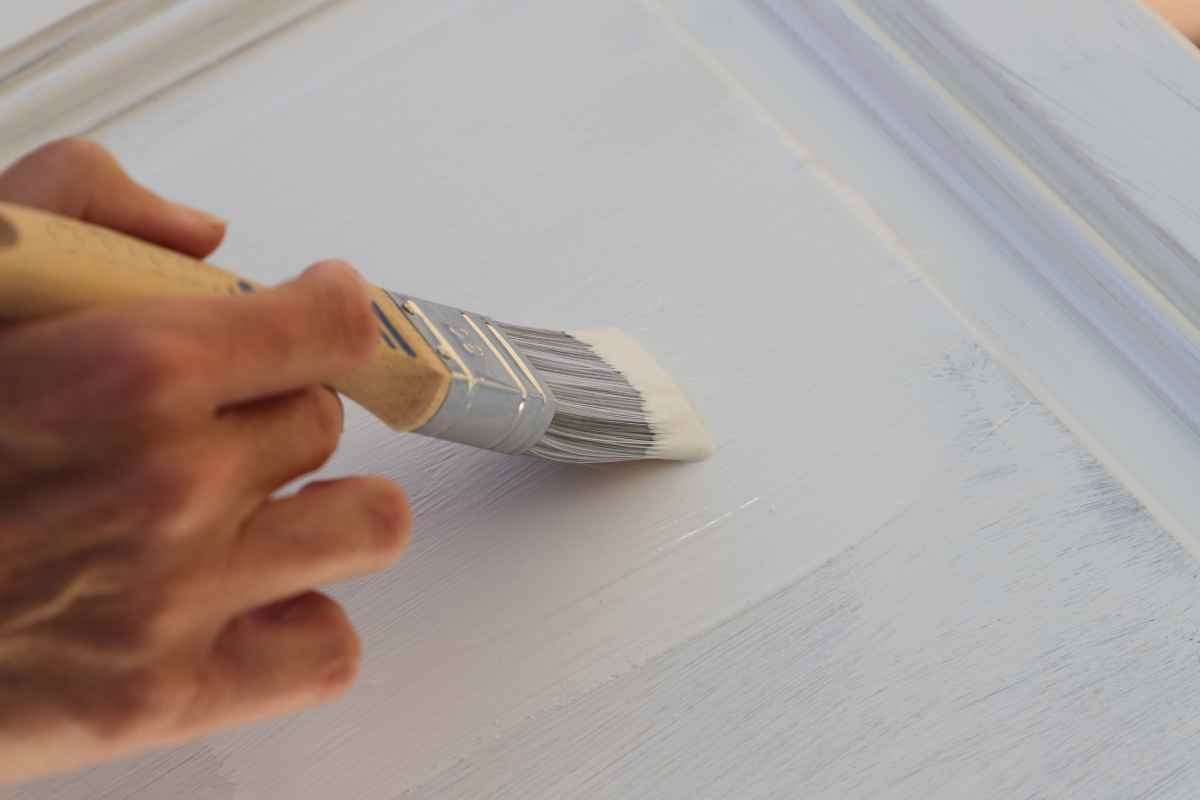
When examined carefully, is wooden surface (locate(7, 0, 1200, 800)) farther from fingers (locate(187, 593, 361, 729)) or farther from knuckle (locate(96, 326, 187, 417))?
knuckle (locate(96, 326, 187, 417))

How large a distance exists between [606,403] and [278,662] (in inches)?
10.9

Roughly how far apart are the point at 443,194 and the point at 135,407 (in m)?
0.46

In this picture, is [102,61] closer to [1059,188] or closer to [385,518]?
[385,518]

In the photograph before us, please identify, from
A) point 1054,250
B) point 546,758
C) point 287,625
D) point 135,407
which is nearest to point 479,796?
point 546,758

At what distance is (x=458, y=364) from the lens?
60 cm

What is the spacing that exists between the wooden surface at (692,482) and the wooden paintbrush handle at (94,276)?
0.62 feet

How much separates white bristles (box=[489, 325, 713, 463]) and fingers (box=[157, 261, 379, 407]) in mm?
226

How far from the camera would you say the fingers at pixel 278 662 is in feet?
1.51

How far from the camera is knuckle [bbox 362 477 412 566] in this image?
48cm

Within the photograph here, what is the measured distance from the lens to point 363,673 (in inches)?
26.3

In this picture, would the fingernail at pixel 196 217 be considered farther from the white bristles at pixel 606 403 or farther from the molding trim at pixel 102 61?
the molding trim at pixel 102 61

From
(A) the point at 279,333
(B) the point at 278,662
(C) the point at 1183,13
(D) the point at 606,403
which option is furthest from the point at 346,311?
(C) the point at 1183,13

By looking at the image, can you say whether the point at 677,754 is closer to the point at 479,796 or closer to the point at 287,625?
the point at 479,796

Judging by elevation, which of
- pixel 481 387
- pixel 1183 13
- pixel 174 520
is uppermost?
pixel 174 520
